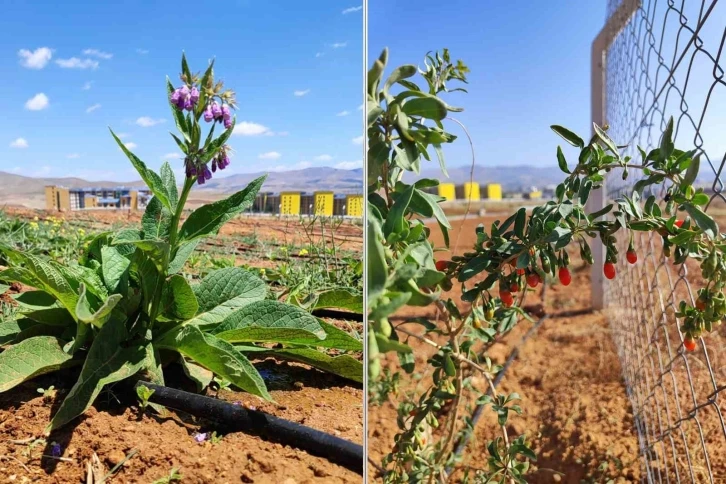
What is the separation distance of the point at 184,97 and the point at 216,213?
0.57ft

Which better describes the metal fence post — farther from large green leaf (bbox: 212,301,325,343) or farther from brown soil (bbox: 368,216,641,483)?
large green leaf (bbox: 212,301,325,343)

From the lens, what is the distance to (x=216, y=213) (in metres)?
0.89

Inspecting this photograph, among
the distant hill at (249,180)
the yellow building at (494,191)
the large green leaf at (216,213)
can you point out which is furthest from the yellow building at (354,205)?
the yellow building at (494,191)

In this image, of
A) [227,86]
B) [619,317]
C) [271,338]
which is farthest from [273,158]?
[619,317]

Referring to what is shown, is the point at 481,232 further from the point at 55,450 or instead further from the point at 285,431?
the point at 55,450

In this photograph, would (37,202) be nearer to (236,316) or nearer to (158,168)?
(158,168)

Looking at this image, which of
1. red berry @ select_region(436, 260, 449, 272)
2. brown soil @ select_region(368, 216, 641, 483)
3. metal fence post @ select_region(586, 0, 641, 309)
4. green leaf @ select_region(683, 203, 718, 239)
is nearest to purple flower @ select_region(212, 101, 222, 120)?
red berry @ select_region(436, 260, 449, 272)

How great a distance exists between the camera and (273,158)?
0.81 metres

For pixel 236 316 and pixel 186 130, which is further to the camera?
pixel 236 316

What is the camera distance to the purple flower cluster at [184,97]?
30.7 inches

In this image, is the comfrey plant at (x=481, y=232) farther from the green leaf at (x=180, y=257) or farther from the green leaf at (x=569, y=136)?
the green leaf at (x=180, y=257)

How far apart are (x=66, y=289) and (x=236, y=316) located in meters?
0.25

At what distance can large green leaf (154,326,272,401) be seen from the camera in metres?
0.89

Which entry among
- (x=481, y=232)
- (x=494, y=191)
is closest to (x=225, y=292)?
(x=481, y=232)
